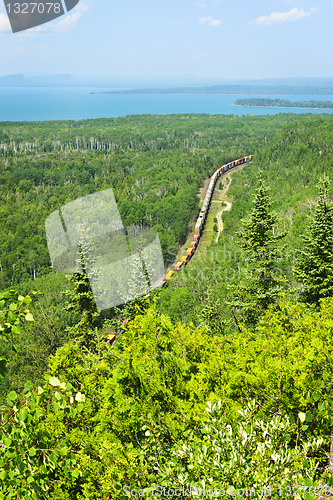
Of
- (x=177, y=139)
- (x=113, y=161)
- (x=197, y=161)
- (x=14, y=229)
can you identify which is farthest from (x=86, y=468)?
(x=177, y=139)

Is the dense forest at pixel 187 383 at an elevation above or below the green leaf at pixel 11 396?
below

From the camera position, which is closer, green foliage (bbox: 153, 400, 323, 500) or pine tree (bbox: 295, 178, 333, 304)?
green foliage (bbox: 153, 400, 323, 500)

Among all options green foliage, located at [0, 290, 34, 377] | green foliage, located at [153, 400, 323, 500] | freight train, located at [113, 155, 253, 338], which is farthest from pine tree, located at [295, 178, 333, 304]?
freight train, located at [113, 155, 253, 338]

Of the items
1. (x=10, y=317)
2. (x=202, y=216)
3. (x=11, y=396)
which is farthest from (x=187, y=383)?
(x=202, y=216)

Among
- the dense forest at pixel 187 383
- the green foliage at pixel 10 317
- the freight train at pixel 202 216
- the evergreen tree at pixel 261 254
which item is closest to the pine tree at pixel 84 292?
the dense forest at pixel 187 383

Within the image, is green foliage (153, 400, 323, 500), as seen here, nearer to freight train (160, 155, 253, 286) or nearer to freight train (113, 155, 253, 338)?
freight train (113, 155, 253, 338)

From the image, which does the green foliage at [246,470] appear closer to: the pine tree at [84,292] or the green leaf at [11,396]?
the green leaf at [11,396]

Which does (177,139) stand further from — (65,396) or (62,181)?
(65,396)
